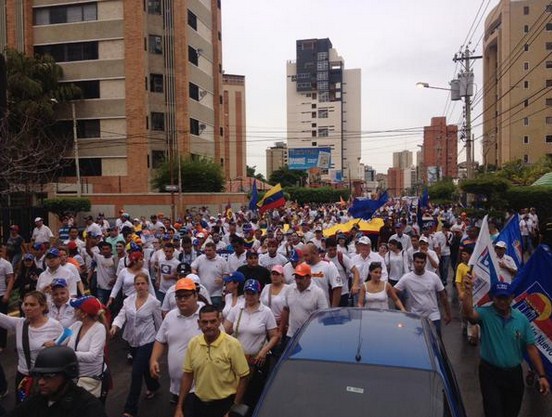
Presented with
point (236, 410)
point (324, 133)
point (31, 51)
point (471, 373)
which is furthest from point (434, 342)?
point (324, 133)

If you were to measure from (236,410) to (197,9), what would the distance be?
164 feet

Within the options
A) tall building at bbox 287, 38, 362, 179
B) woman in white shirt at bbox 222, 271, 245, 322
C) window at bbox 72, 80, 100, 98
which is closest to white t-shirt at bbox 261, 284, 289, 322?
woman in white shirt at bbox 222, 271, 245, 322

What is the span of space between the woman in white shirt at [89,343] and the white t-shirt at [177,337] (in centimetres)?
57

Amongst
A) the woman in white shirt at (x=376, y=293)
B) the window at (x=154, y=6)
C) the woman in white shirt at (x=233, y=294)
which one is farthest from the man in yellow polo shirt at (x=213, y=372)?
the window at (x=154, y=6)

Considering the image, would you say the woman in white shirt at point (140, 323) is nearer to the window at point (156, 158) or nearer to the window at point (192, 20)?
the window at point (156, 158)

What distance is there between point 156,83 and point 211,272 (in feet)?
129

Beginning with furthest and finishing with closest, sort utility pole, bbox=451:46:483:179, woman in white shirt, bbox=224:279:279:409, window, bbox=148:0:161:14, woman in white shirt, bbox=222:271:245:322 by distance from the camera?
1. window, bbox=148:0:161:14
2. utility pole, bbox=451:46:483:179
3. woman in white shirt, bbox=222:271:245:322
4. woman in white shirt, bbox=224:279:279:409

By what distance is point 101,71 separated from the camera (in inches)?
1727

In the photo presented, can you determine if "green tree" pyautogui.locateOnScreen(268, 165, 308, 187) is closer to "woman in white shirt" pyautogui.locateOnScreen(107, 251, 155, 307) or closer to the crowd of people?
the crowd of people

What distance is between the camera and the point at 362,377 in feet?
12.0

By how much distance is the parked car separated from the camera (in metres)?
3.46

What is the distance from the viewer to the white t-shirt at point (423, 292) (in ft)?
23.6

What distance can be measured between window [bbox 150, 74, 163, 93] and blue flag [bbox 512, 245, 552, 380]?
42391 mm

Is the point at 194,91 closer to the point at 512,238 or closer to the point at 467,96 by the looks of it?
the point at 467,96
